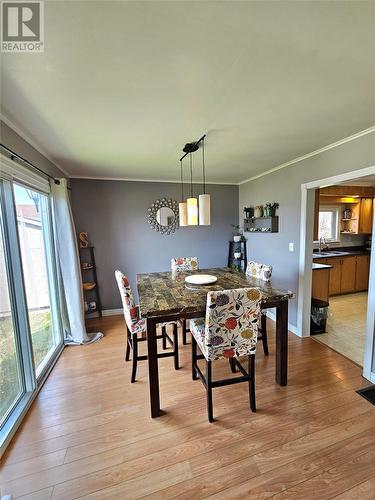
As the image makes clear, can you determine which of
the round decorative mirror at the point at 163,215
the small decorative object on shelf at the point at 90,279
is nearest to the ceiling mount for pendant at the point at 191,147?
the round decorative mirror at the point at 163,215

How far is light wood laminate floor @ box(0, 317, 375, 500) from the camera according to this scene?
133 centimetres

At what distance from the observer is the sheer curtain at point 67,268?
9.35 feet

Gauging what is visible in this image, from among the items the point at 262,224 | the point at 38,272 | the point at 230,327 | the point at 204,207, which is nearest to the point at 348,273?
the point at 262,224

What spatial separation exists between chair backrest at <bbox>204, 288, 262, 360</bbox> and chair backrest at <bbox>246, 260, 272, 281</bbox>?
101 centimetres

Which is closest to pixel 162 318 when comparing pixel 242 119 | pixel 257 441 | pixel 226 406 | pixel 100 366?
pixel 226 406

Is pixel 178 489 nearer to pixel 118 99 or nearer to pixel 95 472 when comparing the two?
pixel 95 472

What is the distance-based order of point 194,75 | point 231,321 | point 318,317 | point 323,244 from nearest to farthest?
point 194,75 → point 231,321 → point 318,317 → point 323,244

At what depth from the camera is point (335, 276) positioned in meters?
4.58

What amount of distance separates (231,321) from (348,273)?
13.8 feet

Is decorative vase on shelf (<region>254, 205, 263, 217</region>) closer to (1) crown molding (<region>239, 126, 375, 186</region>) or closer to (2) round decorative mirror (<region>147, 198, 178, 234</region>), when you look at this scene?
(1) crown molding (<region>239, 126, 375, 186</region>)

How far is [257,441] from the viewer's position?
1.60 meters

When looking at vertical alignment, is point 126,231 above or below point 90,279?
above

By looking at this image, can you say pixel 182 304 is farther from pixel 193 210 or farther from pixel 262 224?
pixel 262 224

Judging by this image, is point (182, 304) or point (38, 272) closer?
point (182, 304)
